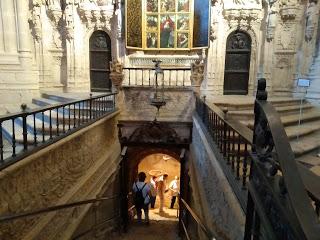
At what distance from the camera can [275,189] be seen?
1312 mm

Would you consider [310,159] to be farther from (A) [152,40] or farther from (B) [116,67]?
(A) [152,40]

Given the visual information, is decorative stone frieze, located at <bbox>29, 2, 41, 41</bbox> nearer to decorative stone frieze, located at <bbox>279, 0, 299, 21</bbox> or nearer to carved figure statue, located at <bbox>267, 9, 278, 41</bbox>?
carved figure statue, located at <bbox>267, 9, 278, 41</bbox>

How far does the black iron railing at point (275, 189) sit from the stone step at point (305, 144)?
3165 millimetres

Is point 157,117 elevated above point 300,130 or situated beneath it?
situated beneath

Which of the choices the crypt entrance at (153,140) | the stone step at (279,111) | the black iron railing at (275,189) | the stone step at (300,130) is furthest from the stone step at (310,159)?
the crypt entrance at (153,140)

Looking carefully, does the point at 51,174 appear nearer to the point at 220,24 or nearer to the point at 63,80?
the point at 63,80

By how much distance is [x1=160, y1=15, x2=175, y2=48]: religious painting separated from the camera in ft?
35.7

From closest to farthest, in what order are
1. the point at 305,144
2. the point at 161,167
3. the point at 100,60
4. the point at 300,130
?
the point at 305,144 → the point at 300,130 → the point at 100,60 → the point at 161,167

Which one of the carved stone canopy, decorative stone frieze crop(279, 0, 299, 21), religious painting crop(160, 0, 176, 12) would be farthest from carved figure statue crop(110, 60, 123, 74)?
decorative stone frieze crop(279, 0, 299, 21)

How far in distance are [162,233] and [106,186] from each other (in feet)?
7.38

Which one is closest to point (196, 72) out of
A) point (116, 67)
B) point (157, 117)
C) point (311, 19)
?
point (157, 117)

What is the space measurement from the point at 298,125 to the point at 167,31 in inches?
262

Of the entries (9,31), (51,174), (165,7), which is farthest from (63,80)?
(51,174)

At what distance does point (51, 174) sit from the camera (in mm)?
4457
